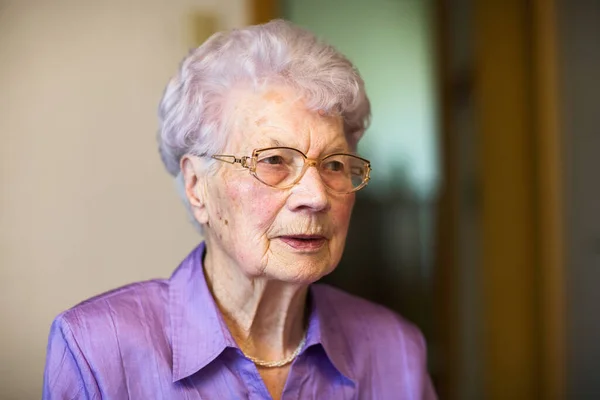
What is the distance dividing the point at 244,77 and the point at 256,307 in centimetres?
46

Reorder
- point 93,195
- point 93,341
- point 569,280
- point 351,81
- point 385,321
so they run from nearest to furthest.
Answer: point 93,341
point 351,81
point 385,321
point 93,195
point 569,280

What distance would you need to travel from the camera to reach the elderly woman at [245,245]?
3.66 feet

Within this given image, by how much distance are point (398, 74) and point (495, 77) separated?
14.5 inches

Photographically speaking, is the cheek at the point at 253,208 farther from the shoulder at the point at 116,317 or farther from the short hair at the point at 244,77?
the shoulder at the point at 116,317

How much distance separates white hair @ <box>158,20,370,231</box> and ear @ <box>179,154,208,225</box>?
23 mm

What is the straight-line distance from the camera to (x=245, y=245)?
113 centimetres

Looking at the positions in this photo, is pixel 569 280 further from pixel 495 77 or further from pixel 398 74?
pixel 398 74

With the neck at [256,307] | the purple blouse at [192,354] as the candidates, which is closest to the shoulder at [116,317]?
the purple blouse at [192,354]

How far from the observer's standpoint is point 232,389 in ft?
→ 3.77

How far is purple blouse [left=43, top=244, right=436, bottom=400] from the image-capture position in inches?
43.0

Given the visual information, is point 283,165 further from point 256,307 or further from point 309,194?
point 256,307

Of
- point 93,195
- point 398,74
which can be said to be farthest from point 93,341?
point 398,74

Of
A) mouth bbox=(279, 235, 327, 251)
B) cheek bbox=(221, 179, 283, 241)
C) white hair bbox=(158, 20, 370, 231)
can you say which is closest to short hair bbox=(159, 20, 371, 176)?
white hair bbox=(158, 20, 370, 231)

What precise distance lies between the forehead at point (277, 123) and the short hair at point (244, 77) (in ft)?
0.07
